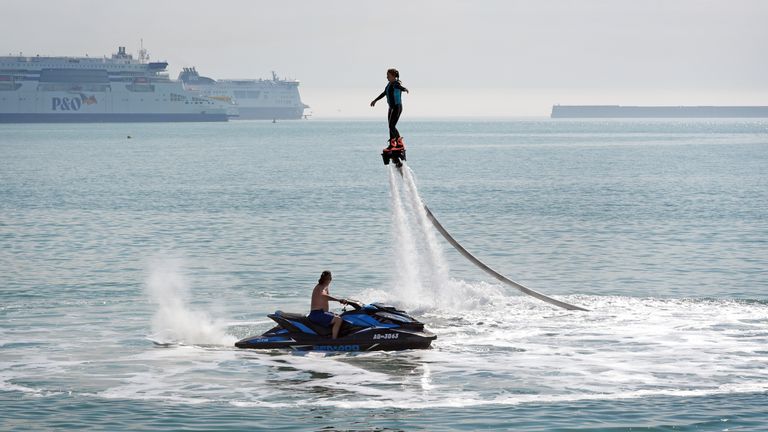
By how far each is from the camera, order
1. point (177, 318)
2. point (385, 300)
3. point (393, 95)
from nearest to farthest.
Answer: point (393, 95), point (177, 318), point (385, 300)

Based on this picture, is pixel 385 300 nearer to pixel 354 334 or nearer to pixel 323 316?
pixel 354 334

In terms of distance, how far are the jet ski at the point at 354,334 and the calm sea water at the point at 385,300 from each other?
1.12 ft

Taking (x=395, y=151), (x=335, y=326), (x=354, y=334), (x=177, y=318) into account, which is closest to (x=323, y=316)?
(x=335, y=326)

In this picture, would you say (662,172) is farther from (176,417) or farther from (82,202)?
(176,417)

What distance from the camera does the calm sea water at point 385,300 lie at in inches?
778

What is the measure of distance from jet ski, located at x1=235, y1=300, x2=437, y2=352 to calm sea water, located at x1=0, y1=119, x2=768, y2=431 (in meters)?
0.34

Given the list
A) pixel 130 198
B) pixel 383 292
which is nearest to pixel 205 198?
pixel 130 198

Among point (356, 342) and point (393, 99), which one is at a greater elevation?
point (393, 99)

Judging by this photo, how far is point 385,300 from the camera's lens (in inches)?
1252

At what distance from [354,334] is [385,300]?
742cm

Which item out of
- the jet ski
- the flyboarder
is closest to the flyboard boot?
the flyboarder

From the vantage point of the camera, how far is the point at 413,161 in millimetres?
153125

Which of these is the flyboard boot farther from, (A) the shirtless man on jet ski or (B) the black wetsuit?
(A) the shirtless man on jet ski

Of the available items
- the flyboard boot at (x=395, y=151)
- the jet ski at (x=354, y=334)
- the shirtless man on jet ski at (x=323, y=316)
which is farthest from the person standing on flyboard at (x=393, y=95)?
the jet ski at (x=354, y=334)
